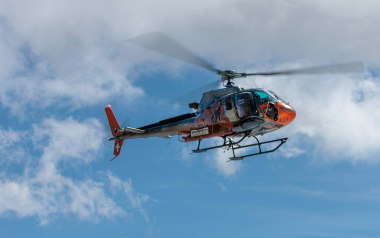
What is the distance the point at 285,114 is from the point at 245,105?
2.39 meters

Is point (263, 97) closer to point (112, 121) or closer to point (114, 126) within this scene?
point (114, 126)

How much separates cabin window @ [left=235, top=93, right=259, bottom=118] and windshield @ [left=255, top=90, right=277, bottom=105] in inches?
15.6

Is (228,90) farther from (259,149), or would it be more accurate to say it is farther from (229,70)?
(259,149)

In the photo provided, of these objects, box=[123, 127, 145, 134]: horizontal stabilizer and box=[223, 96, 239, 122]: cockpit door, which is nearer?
box=[223, 96, 239, 122]: cockpit door

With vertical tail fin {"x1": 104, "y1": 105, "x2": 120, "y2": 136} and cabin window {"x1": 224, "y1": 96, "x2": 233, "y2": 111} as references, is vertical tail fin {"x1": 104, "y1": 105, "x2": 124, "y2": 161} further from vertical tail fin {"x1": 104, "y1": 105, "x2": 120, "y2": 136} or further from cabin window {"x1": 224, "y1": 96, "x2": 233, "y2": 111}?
cabin window {"x1": 224, "y1": 96, "x2": 233, "y2": 111}

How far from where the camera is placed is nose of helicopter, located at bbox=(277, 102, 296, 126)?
2681 centimetres

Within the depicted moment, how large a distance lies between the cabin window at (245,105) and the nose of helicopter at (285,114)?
53.9 inches

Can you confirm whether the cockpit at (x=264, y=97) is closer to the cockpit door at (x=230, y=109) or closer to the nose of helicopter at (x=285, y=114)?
the nose of helicopter at (x=285, y=114)

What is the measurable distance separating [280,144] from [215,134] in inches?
161

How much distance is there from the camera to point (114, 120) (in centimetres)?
3716

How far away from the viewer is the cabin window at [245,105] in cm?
2711

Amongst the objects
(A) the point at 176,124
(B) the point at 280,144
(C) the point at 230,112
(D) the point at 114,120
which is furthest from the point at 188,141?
(D) the point at 114,120

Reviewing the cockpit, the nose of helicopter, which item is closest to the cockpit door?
the cockpit

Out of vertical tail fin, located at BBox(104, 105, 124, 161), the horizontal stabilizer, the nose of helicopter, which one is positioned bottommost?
the nose of helicopter
